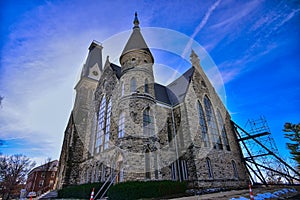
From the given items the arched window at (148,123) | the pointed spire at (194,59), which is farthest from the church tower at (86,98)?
the pointed spire at (194,59)

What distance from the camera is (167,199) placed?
913 cm

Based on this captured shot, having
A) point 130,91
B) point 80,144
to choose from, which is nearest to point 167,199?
point 130,91

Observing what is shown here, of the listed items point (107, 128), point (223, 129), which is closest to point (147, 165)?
point (107, 128)

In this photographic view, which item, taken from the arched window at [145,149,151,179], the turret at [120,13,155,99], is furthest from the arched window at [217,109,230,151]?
the arched window at [145,149,151,179]

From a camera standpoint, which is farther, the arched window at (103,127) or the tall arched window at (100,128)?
the tall arched window at (100,128)

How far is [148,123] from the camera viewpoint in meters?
14.1

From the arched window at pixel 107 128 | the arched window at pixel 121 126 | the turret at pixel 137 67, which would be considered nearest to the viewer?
the arched window at pixel 121 126

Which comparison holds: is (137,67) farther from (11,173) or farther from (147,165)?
(11,173)

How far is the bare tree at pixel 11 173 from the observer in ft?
93.2

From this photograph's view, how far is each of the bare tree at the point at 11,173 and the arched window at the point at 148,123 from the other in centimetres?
2838

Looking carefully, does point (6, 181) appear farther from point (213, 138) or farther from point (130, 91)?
point (213, 138)

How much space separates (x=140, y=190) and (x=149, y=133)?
16.7 feet

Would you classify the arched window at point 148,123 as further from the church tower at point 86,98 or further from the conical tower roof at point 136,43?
the church tower at point 86,98

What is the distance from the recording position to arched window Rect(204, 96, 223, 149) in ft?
55.5
